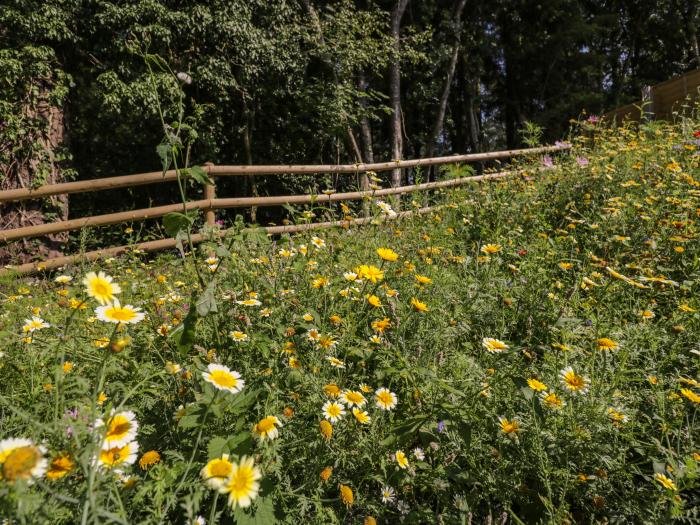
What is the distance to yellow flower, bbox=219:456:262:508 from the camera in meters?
0.64

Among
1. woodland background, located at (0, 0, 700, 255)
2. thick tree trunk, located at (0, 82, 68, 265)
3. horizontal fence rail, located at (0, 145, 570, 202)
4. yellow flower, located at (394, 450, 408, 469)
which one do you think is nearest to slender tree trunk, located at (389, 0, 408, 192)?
woodland background, located at (0, 0, 700, 255)

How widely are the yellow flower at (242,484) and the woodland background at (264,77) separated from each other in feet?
3.01

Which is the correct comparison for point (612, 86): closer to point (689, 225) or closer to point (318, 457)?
point (689, 225)

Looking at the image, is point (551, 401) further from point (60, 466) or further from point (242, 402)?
point (60, 466)

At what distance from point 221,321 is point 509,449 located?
989mm

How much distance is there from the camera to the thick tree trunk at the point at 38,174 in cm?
532

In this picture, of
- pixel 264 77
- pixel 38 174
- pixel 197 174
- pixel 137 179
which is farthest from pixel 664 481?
pixel 264 77

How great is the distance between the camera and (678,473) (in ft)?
2.92

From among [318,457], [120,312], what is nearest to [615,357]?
[318,457]

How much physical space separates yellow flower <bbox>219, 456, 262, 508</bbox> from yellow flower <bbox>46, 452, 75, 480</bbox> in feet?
0.84

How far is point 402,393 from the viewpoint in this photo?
1.37 metres

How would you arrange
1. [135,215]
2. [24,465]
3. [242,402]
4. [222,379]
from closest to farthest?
[24,465]
[222,379]
[242,402]
[135,215]

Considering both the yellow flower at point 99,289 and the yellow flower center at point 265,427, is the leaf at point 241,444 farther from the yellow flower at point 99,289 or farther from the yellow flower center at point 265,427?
the yellow flower at point 99,289

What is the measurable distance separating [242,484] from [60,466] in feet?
0.96
